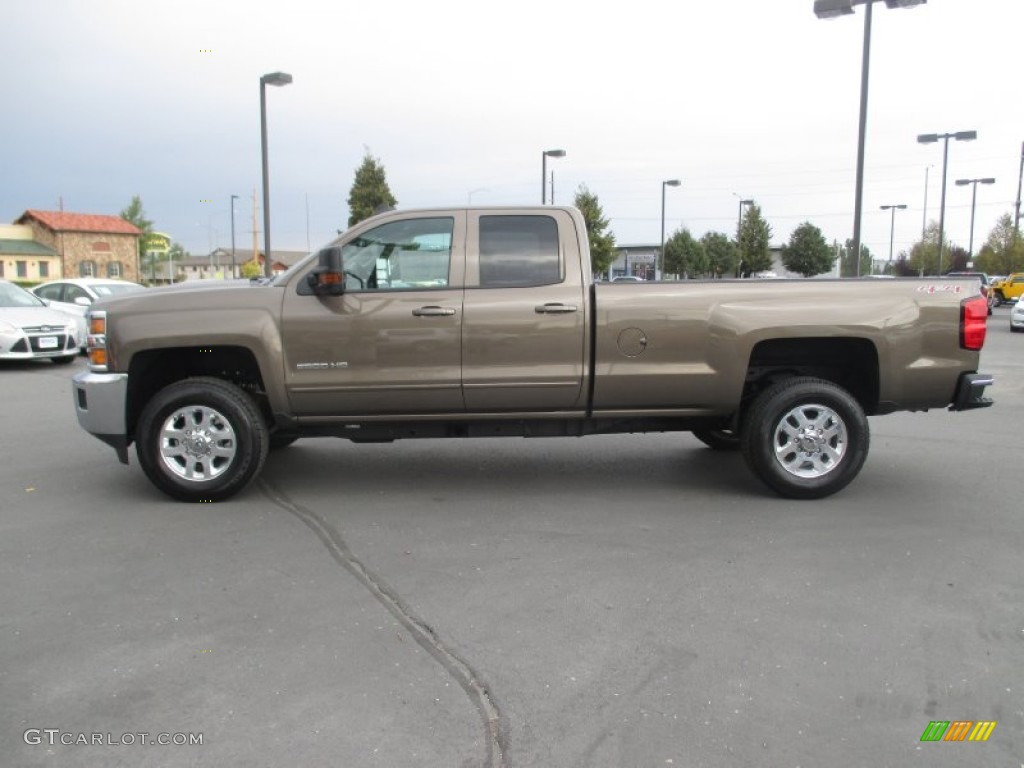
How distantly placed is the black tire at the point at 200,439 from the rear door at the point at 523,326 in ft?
4.95

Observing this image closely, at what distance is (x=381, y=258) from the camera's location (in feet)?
18.0

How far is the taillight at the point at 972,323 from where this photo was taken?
5.37 m

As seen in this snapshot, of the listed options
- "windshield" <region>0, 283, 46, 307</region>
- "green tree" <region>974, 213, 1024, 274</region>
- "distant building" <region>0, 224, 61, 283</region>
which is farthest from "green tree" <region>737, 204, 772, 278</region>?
"distant building" <region>0, 224, 61, 283</region>

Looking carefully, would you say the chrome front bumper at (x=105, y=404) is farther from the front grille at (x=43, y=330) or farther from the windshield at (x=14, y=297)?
the windshield at (x=14, y=297)

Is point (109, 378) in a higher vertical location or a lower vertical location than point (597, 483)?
higher

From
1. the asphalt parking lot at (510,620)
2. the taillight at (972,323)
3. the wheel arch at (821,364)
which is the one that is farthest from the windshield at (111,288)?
the taillight at (972,323)

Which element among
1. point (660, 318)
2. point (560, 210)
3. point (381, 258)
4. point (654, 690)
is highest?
point (560, 210)

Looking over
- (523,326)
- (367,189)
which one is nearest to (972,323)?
(523,326)

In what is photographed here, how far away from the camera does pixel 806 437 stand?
5.54m

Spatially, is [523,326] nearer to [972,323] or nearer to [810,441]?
[810,441]

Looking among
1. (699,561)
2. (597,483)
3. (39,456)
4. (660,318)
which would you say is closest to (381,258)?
(660,318)

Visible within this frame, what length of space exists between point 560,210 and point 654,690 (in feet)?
11.5

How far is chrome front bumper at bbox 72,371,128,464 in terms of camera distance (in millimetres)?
5371

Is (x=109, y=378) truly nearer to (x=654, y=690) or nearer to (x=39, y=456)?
(x=39, y=456)
